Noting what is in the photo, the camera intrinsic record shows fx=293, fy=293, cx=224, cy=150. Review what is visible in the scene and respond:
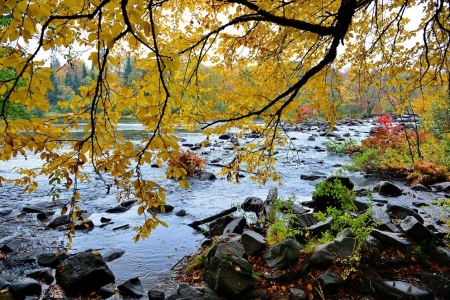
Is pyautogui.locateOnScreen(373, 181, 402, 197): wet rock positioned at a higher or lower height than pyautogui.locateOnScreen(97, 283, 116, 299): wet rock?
higher

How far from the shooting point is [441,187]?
9.02 m

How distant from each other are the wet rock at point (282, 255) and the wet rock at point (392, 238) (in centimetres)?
120

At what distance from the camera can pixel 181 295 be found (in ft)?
12.9

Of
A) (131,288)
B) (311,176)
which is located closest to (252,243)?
(131,288)

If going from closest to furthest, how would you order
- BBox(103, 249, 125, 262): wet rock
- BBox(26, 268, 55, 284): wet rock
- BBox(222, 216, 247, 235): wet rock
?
BBox(26, 268, 55, 284): wet rock < BBox(103, 249, 125, 262): wet rock < BBox(222, 216, 247, 235): wet rock

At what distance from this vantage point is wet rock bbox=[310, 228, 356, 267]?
412cm

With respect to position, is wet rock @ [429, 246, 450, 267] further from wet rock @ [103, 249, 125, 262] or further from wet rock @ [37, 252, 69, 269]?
wet rock @ [37, 252, 69, 269]

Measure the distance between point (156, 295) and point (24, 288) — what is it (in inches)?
76.9

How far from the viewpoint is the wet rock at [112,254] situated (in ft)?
18.6

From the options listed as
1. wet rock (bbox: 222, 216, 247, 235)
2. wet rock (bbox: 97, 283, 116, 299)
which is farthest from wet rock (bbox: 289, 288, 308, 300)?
wet rock (bbox: 97, 283, 116, 299)

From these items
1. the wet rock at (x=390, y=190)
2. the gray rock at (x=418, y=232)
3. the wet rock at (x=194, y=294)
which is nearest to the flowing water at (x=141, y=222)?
the wet rock at (x=194, y=294)

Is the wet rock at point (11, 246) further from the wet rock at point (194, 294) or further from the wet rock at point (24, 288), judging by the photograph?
the wet rock at point (194, 294)

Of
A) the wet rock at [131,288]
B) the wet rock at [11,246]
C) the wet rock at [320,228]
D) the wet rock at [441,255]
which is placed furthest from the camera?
the wet rock at [11,246]

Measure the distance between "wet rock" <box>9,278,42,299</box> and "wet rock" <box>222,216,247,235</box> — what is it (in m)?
3.39
